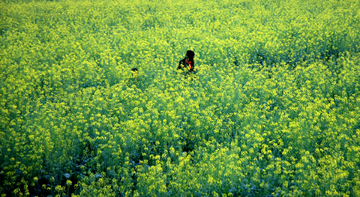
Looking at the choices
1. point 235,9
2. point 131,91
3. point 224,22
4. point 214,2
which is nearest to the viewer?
point 131,91

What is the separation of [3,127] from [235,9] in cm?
2063

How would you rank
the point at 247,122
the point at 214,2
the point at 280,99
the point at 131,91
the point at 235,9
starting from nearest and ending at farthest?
the point at 247,122
the point at 280,99
the point at 131,91
the point at 235,9
the point at 214,2

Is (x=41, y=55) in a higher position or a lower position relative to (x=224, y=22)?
lower

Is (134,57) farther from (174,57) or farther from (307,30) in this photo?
(307,30)

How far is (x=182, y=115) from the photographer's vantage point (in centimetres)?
776

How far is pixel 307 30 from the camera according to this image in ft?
50.1

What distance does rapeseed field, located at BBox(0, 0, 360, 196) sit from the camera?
5.27 meters

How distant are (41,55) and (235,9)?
16.3 metres

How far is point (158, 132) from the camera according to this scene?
21.7 ft

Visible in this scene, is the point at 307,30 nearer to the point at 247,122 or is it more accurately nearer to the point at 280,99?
the point at 280,99

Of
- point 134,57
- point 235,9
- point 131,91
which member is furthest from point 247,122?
point 235,9

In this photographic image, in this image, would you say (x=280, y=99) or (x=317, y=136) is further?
(x=280, y=99)

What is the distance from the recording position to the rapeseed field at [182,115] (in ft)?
17.3

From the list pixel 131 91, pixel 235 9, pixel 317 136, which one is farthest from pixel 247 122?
pixel 235 9
